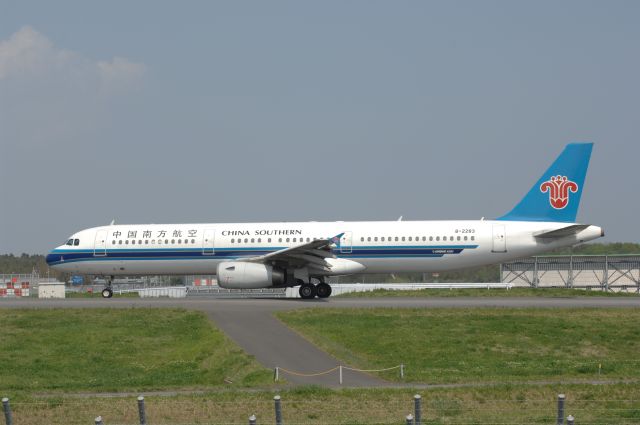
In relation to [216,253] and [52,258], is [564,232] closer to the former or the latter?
[216,253]

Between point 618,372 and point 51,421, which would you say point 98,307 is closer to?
point 51,421

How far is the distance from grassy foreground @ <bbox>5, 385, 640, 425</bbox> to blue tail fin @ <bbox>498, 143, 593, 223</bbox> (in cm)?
2147

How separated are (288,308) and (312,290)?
5.61 metres

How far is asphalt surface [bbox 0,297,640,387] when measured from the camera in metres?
22.8

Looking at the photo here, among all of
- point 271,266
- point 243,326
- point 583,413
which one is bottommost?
point 583,413

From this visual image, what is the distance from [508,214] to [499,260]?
7.48 feet

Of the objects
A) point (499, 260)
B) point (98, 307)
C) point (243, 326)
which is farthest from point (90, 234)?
point (499, 260)

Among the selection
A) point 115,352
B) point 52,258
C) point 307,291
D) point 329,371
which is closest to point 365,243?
point 307,291

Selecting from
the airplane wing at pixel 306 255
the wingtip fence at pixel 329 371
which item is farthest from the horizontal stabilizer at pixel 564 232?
the wingtip fence at pixel 329 371

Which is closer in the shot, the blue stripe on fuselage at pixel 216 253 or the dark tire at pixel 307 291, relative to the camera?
the blue stripe on fuselage at pixel 216 253

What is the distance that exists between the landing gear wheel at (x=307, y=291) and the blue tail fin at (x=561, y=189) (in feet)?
33.7

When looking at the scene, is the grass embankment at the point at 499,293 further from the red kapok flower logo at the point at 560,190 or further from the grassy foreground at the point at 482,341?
the grassy foreground at the point at 482,341

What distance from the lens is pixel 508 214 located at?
4078cm

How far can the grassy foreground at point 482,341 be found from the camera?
2272 cm
